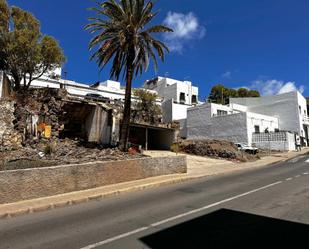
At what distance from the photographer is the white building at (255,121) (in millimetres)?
A: 41031

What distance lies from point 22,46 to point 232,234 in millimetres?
23190

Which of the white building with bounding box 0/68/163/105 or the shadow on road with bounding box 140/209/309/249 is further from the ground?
the white building with bounding box 0/68/163/105

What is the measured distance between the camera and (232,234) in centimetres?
596

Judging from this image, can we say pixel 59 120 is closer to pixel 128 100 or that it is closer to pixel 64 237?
pixel 128 100

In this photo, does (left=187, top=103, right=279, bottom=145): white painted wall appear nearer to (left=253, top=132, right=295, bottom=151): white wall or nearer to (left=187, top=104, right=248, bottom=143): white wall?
(left=187, top=104, right=248, bottom=143): white wall

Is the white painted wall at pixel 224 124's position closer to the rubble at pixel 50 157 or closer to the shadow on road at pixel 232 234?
the rubble at pixel 50 157

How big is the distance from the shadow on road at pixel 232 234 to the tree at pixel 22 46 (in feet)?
72.1

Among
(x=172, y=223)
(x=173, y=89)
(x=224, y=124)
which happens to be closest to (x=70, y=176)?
(x=172, y=223)

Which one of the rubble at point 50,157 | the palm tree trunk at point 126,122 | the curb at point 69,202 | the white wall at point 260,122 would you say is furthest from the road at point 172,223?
the white wall at point 260,122

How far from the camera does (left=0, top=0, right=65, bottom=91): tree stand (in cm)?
2386

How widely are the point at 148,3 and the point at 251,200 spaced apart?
46.2ft

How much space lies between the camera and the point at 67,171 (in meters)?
11.1

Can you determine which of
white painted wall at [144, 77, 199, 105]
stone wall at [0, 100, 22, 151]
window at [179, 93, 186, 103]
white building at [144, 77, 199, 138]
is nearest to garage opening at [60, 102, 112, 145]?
stone wall at [0, 100, 22, 151]

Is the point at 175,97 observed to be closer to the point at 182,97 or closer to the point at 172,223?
the point at 182,97
